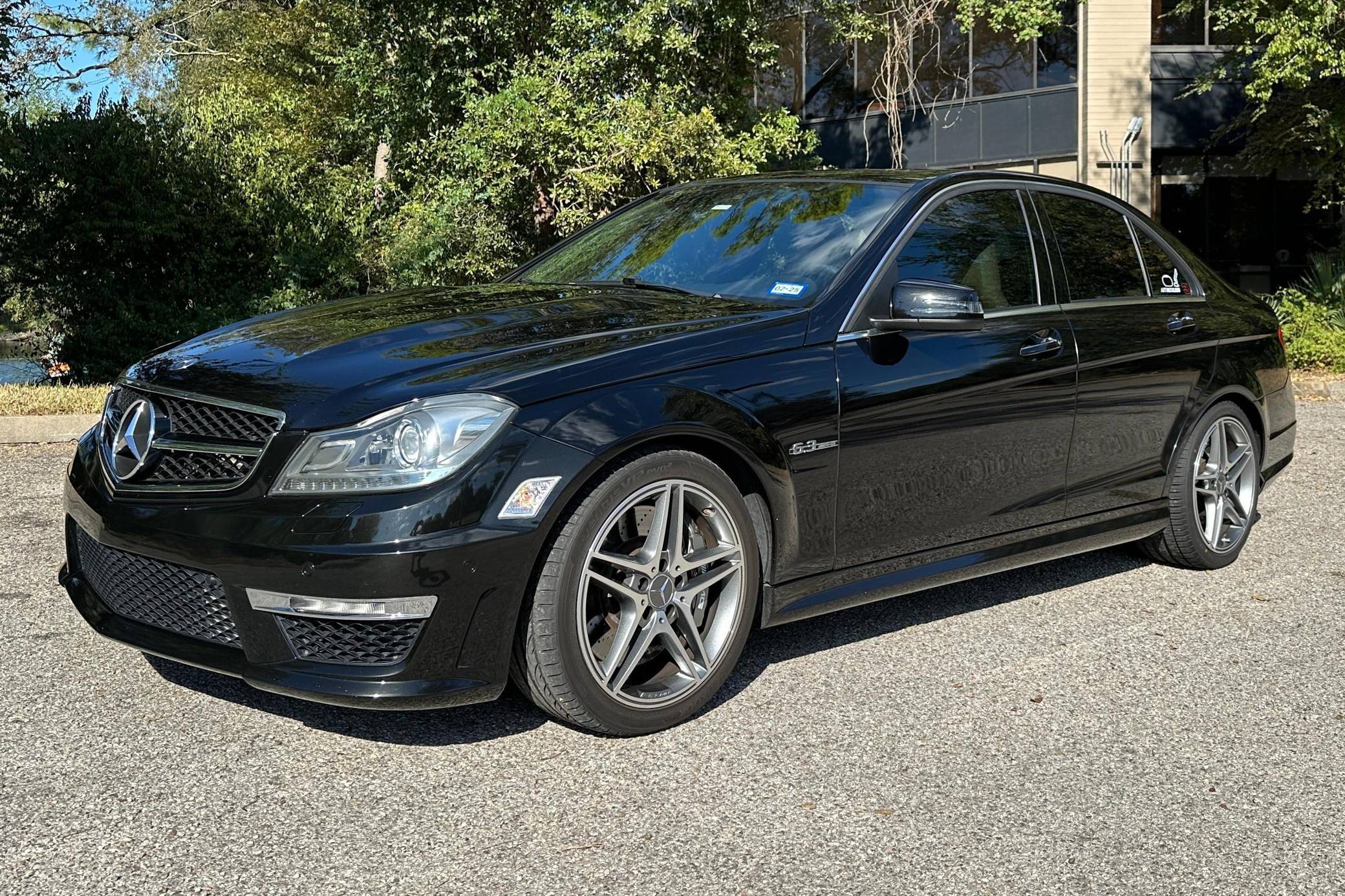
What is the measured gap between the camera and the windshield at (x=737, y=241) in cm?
489

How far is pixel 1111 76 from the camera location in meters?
26.2

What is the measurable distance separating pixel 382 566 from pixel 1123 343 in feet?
10.7

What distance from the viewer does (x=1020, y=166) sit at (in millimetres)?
27672

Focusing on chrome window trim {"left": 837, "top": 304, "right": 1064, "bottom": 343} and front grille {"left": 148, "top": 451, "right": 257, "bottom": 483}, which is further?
chrome window trim {"left": 837, "top": 304, "right": 1064, "bottom": 343}

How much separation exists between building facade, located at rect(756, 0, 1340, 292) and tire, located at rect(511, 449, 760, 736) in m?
21.9

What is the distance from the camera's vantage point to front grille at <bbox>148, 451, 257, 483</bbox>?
381cm

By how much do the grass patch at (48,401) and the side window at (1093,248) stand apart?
6701 millimetres

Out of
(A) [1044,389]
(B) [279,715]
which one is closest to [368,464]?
(B) [279,715]

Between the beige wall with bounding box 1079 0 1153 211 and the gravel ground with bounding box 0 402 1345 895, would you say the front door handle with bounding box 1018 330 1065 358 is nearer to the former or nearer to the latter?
the gravel ground with bounding box 0 402 1345 895

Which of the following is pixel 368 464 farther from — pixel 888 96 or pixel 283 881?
pixel 888 96

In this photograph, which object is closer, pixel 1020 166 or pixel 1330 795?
pixel 1330 795

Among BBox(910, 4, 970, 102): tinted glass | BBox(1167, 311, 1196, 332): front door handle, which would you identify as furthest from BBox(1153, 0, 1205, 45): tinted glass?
BBox(1167, 311, 1196, 332): front door handle

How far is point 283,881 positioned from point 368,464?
107cm

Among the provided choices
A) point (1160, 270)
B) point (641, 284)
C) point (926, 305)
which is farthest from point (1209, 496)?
point (641, 284)
